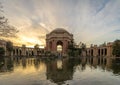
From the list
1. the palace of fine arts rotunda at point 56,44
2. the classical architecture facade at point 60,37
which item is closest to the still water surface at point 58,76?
the palace of fine arts rotunda at point 56,44

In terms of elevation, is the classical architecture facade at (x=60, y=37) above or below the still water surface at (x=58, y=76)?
above

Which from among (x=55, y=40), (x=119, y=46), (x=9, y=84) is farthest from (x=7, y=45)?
(x=9, y=84)

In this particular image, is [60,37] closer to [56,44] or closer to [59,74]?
[56,44]

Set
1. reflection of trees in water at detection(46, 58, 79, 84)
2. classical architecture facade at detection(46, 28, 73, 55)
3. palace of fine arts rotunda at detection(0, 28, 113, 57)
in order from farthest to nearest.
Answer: classical architecture facade at detection(46, 28, 73, 55)
palace of fine arts rotunda at detection(0, 28, 113, 57)
reflection of trees in water at detection(46, 58, 79, 84)

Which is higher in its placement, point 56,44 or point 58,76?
point 56,44

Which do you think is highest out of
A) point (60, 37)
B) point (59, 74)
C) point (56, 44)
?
point (60, 37)

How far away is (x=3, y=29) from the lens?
731 inches

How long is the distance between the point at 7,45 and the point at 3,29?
78.7m

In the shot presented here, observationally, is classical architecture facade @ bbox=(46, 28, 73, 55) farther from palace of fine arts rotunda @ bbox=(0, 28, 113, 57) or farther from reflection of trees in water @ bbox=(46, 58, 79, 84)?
reflection of trees in water @ bbox=(46, 58, 79, 84)

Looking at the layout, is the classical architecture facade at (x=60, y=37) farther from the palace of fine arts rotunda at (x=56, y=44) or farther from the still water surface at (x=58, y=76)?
the still water surface at (x=58, y=76)

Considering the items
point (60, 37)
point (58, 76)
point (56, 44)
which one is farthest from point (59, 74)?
point (56, 44)

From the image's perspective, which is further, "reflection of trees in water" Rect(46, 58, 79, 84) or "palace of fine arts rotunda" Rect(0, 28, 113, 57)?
"palace of fine arts rotunda" Rect(0, 28, 113, 57)

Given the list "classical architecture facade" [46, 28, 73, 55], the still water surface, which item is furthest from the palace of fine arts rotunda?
the still water surface

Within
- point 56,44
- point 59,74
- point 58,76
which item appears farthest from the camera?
point 56,44
